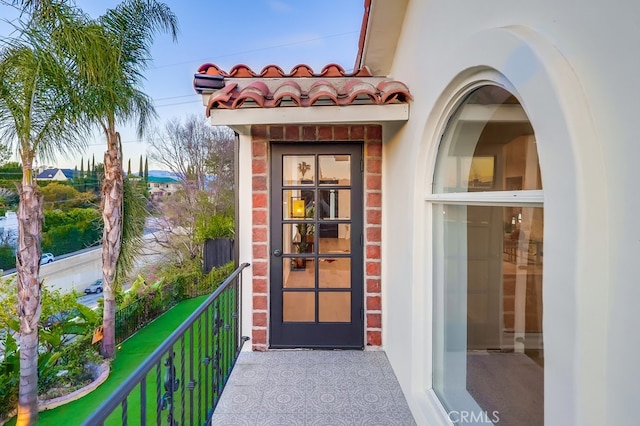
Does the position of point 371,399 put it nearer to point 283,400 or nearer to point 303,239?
point 283,400

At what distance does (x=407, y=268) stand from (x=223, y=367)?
170cm

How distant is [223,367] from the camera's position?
2.58 metres

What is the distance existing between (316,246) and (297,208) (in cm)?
46

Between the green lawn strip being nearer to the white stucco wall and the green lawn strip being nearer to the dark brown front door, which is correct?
the dark brown front door

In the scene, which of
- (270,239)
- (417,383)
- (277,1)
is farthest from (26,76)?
(277,1)

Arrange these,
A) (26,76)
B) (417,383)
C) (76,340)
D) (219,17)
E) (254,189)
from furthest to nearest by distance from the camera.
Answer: (219,17) < (76,340) < (26,76) < (254,189) < (417,383)

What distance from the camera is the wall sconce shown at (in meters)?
3.38

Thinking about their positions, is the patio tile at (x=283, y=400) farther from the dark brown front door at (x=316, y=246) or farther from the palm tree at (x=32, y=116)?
the palm tree at (x=32, y=116)

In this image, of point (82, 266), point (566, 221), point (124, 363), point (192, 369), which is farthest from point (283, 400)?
point (82, 266)

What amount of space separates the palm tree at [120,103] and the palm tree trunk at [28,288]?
1.34 meters

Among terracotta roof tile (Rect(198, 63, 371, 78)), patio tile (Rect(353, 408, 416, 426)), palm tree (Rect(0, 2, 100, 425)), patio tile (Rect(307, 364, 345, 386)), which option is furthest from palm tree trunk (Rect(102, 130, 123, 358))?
patio tile (Rect(353, 408, 416, 426))

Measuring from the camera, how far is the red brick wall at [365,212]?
328cm

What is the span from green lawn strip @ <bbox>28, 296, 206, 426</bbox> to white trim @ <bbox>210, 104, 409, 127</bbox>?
212 cm

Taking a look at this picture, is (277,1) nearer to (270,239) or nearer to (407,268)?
(270,239)
